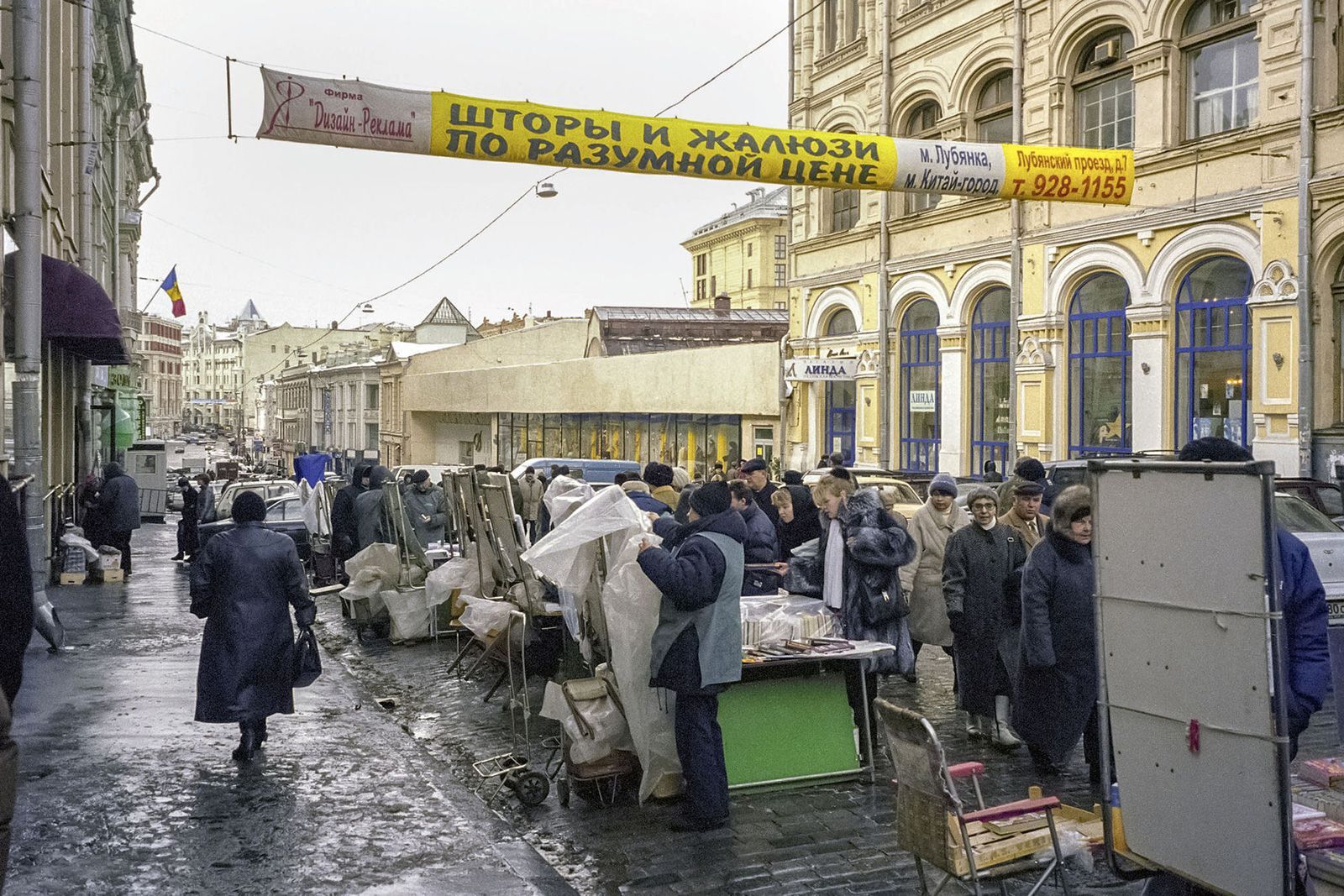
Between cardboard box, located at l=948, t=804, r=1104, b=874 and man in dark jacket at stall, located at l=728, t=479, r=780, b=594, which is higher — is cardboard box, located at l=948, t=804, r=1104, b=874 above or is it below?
below

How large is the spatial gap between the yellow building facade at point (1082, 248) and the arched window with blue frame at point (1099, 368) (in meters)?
0.03

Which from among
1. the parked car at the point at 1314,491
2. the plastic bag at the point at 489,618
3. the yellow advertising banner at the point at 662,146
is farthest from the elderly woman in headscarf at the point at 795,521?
the parked car at the point at 1314,491

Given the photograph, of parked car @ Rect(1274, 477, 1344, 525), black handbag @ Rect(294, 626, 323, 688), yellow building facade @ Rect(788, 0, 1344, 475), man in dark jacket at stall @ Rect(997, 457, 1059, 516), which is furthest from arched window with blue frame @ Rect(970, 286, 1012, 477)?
black handbag @ Rect(294, 626, 323, 688)

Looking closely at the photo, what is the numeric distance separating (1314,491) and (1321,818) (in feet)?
29.6

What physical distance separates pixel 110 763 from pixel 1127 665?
6292 mm

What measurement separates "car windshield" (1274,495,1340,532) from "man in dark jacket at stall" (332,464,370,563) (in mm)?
9961

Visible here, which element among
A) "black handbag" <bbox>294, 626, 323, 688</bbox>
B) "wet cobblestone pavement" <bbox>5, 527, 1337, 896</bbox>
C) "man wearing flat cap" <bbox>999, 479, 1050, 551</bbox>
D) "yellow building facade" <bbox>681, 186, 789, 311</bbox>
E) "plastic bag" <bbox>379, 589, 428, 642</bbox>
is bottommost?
"wet cobblestone pavement" <bbox>5, 527, 1337, 896</bbox>

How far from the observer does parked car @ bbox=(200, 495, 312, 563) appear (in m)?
19.8

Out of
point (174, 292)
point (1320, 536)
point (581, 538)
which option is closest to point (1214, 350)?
point (1320, 536)

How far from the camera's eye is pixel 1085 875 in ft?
19.3

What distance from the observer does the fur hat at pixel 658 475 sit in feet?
27.7

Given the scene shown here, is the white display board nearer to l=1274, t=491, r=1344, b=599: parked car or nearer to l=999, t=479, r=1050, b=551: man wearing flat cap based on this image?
l=999, t=479, r=1050, b=551: man wearing flat cap

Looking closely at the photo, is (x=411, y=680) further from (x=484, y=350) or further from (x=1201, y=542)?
(x=484, y=350)

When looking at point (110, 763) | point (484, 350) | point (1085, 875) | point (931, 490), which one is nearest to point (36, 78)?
point (110, 763)
